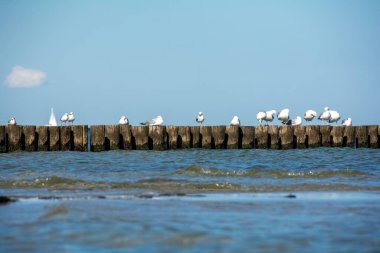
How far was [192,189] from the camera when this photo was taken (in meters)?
9.98

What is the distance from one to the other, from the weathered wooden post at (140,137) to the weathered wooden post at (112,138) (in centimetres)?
50

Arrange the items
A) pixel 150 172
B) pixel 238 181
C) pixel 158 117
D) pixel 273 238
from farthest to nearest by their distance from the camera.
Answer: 1. pixel 158 117
2. pixel 150 172
3. pixel 238 181
4. pixel 273 238

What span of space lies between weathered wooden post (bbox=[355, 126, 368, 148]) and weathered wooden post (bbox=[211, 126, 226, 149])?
433cm

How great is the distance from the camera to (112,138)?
21.7m

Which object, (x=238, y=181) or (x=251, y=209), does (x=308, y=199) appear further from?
(x=238, y=181)

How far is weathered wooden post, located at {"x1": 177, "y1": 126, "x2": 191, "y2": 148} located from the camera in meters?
22.3

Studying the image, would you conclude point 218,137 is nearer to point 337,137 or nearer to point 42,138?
point 337,137

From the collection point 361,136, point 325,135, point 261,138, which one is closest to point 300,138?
point 325,135

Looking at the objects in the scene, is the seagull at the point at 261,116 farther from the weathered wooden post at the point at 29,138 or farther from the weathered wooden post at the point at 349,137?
the weathered wooden post at the point at 29,138

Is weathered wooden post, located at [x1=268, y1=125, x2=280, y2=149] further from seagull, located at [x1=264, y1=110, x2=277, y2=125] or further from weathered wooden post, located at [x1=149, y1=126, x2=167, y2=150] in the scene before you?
seagull, located at [x1=264, y1=110, x2=277, y2=125]

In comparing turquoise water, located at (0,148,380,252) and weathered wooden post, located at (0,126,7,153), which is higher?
weathered wooden post, located at (0,126,7,153)

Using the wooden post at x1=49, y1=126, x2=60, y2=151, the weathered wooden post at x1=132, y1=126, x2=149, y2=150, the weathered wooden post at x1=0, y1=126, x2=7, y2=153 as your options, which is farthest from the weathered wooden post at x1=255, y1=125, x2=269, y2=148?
the weathered wooden post at x1=0, y1=126, x2=7, y2=153

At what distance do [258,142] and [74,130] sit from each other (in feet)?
17.8

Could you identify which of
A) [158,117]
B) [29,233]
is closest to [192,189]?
[29,233]
